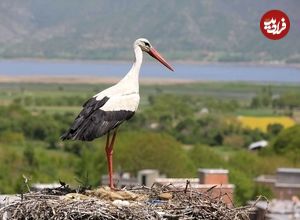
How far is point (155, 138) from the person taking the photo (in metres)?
86.4

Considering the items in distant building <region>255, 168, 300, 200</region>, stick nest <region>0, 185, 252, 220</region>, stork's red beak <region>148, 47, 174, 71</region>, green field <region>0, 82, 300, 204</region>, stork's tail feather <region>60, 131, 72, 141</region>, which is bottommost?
stick nest <region>0, 185, 252, 220</region>

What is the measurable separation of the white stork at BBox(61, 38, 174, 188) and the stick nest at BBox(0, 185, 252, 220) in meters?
0.72

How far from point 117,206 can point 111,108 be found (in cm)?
181

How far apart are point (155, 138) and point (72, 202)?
73538mm

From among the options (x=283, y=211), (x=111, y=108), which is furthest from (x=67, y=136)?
(x=283, y=211)

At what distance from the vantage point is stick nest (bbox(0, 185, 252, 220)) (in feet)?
41.6

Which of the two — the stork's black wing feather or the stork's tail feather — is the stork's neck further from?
the stork's tail feather

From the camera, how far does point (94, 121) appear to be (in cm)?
1425

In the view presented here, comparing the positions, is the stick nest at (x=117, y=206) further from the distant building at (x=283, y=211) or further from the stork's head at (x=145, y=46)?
the distant building at (x=283, y=211)

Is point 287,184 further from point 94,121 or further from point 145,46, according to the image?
point 94,121

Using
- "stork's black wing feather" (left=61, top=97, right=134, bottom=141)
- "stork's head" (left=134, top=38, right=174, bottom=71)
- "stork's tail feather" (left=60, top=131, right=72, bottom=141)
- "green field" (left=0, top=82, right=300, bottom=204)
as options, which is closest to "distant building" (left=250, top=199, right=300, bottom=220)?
"green field" (left=0, top=82, right=300, bottom=204)

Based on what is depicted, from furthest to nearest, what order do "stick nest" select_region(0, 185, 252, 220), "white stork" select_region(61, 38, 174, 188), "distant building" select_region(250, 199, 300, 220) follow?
"distant building" select_region(250, 199, 300, 220), "white stork" select_region(61, 38, 174, 188), "stick nest" select_region(0, 185, 252, 220)

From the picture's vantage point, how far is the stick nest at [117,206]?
41.6 ft

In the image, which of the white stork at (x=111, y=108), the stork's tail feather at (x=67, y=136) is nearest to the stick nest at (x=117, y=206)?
the stork's tail feather at (x=67, y=136)
